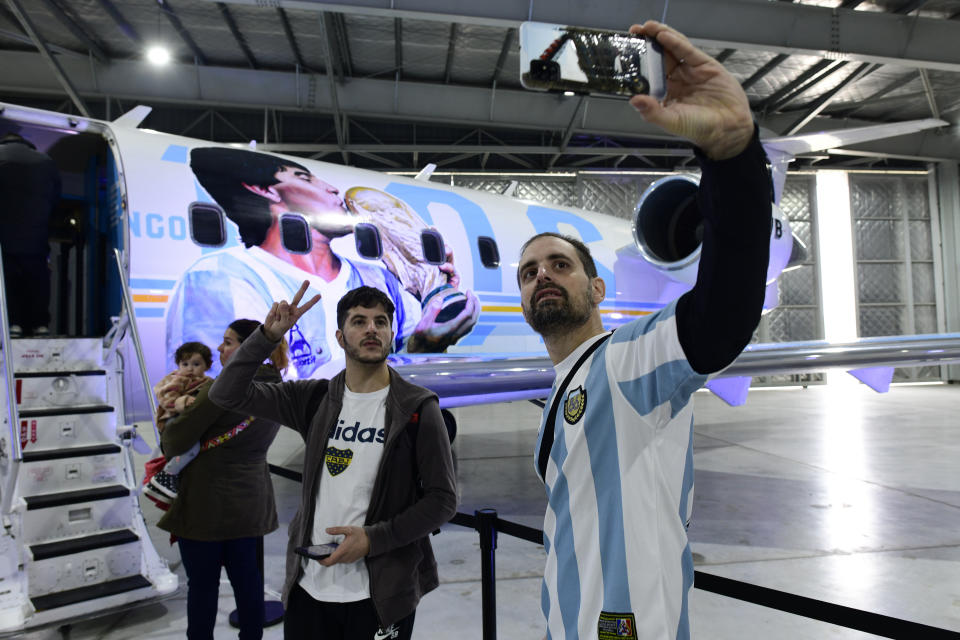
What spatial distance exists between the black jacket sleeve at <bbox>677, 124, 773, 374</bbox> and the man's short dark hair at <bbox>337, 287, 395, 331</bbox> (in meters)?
1.45

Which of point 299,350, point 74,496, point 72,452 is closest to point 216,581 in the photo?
point 74,496

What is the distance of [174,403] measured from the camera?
9.62 feet

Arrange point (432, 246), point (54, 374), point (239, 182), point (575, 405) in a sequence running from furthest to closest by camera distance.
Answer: point (432, 246) < point (239, 182) < point (54, 374) < point (575, 405)

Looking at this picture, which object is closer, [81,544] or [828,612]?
[828,612]

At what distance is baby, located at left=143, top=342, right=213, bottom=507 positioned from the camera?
2891 millimetres

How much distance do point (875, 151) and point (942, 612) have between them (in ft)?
62.4

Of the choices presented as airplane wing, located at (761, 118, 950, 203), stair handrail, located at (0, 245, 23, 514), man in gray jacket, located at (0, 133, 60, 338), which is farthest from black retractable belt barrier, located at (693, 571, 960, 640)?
airplane wing, located at (761, 118, 950, 203)

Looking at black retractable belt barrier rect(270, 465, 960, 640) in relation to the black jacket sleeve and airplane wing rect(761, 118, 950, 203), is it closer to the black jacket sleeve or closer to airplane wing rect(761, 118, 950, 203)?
the black jacket sleeve

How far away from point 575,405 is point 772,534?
4.87m

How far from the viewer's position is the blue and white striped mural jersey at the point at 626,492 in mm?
1201

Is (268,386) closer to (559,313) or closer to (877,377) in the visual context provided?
(559,313)

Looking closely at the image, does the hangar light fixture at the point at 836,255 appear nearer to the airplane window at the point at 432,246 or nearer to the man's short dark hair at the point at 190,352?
the airplane window at the point at 432,246

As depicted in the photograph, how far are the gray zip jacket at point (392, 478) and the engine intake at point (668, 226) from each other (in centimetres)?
611

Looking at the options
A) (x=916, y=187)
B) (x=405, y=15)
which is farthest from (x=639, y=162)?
(x=405, y=15)
